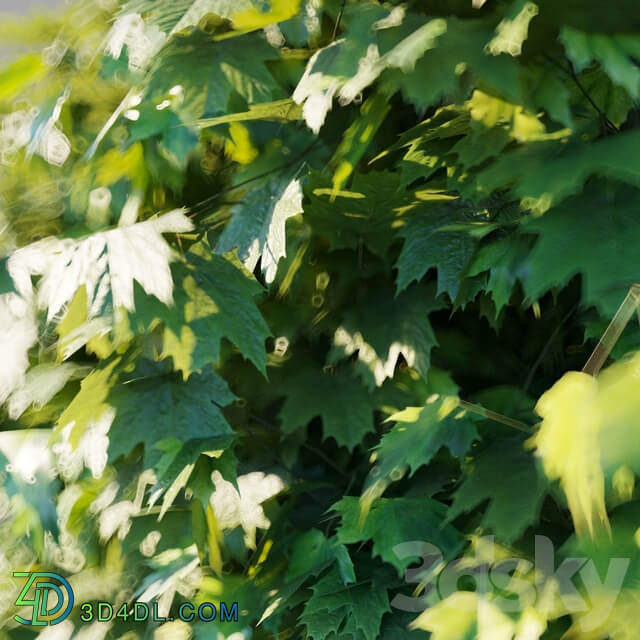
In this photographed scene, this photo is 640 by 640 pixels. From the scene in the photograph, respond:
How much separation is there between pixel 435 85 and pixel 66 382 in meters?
0.72

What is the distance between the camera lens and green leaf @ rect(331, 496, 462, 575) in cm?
87

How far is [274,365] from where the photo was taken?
108 cm

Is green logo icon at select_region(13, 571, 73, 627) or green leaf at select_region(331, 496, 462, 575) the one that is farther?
green logo icon at select_region(13, 571, 73, 627)

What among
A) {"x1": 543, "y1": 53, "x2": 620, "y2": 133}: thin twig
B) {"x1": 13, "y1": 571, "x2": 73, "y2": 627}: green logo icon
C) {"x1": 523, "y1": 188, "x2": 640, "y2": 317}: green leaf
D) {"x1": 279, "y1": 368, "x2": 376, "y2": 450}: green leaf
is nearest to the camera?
{"x1": 523, "y1": 188, "x2": 640, "y2": 317}: green leaf

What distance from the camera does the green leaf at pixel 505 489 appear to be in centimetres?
72

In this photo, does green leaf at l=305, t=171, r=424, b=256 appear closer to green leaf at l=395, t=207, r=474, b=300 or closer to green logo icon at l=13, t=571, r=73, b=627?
green leaf at l=395, t=207, r=474, b=300

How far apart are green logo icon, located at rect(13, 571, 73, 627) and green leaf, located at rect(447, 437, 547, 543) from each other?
73cm

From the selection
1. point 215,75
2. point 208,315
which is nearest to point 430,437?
point 208,315

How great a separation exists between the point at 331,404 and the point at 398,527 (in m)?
0.21

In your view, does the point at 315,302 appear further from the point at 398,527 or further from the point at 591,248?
the point at 591,248

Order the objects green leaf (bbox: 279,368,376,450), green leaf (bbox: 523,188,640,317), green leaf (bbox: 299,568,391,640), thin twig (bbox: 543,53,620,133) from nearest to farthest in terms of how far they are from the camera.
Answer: green leaf (bbox: 523,188,640,317), thin twig (bbox: 543,53,620,133), green leaf (bbox: 299,568,391,640), green leaf (bbox: 279,368,376,450)

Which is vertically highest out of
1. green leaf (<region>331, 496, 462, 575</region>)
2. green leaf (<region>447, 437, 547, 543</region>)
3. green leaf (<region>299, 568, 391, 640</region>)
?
green leaf (<region>447, 437, 547, 543</region>)

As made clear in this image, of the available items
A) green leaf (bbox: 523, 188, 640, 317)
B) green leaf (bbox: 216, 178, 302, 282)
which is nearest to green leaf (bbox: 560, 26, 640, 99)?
green leaf (bbox: 523, 188, 640, 317)

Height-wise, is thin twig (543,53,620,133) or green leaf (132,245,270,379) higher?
thin twig (543,53,620,133)
